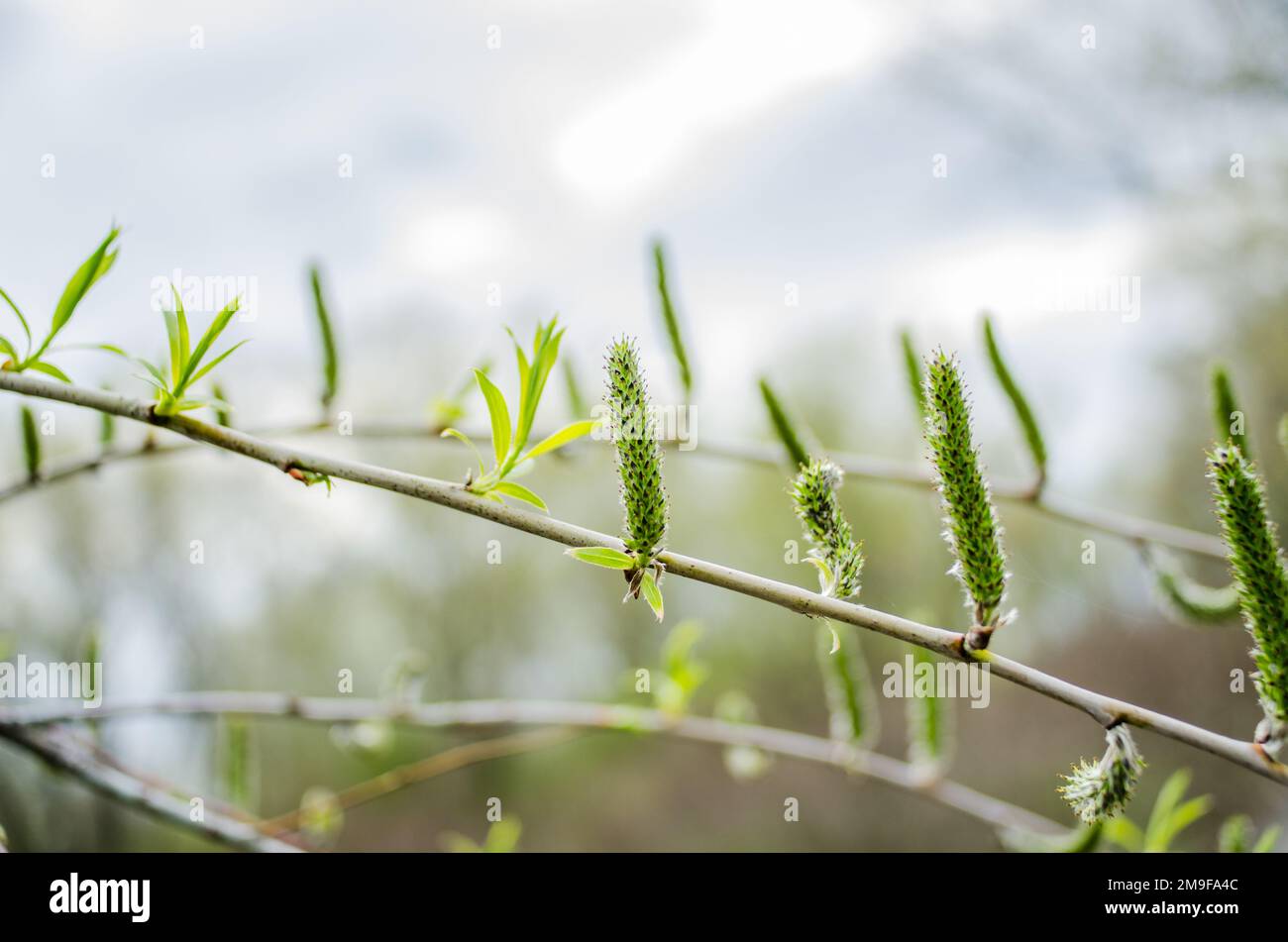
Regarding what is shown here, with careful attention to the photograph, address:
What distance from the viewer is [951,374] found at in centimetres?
43

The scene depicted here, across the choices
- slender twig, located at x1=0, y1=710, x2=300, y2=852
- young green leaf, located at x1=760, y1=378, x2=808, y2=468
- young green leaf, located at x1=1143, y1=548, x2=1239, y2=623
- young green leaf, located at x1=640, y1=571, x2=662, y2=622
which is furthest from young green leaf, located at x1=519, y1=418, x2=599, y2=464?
young green leaf, located at x1=1143, y1=548, x2=1239, y2=623

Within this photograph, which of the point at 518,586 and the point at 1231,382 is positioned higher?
the point at 1231,382

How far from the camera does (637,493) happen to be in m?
0.42

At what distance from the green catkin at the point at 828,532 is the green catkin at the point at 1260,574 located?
199 mm

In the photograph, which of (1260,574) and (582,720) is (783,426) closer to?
(1260,574)

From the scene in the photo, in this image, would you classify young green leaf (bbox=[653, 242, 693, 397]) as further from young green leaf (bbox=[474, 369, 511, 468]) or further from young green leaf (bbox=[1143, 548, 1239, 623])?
young green leaf (bbox=[1143, 548, 1239, 623])

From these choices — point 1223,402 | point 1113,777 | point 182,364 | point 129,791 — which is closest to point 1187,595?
point 1223,402

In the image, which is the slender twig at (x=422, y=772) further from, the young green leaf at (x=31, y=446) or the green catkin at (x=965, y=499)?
the green catkin at (x=965, y=499)

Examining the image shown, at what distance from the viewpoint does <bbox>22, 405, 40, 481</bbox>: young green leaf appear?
750mm

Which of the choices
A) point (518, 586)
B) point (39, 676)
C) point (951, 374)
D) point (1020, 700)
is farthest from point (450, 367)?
point (951, 374)

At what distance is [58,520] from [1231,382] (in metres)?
8.79

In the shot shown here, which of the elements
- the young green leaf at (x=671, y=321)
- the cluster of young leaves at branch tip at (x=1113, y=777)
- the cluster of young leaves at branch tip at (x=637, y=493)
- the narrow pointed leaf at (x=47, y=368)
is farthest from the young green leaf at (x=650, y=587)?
the young green leaf at (x=671, y=321)
